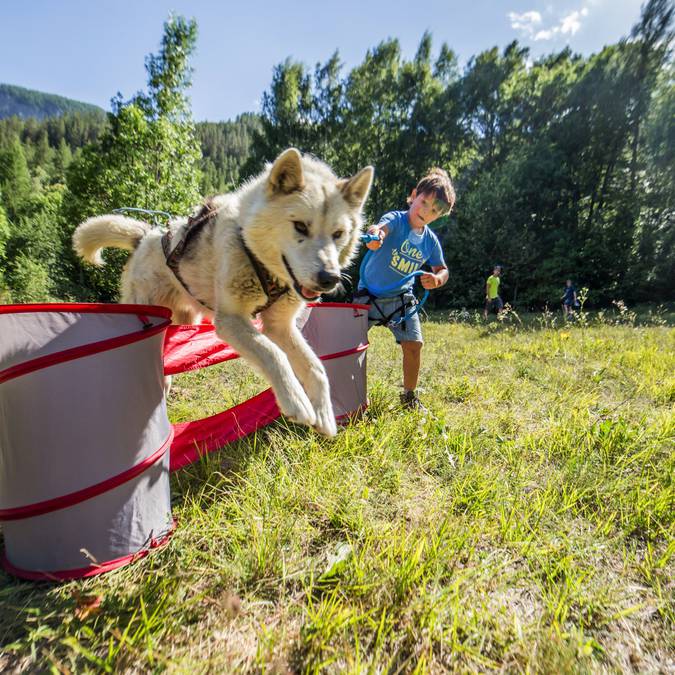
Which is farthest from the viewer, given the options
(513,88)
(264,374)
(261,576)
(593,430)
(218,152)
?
(218,152)

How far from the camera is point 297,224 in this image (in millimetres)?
2256

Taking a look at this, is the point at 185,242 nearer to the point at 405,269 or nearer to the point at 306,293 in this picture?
the point at 306,293

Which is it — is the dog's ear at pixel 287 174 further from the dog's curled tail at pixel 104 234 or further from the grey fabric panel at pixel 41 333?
the dog's curled tail at pixel 104 234

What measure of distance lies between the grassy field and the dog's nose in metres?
1.08

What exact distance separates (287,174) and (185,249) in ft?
3.11

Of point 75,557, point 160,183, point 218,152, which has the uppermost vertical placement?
point 218,152

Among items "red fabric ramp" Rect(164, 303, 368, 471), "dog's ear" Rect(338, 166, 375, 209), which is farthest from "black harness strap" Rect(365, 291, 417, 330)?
"dog's ear" Rect(338, 166, 375, 209)

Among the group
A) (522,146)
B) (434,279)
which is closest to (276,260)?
(434,279)

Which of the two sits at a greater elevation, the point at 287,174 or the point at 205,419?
the point at 287,174

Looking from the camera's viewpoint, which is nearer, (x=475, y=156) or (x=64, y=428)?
(x=64, y=428)

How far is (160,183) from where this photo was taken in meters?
14.9

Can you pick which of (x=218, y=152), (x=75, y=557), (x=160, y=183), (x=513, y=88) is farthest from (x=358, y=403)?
(x=218, y=152)

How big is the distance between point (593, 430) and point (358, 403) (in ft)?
5.85

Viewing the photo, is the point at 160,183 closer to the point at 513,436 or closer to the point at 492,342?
the point at 492,342
